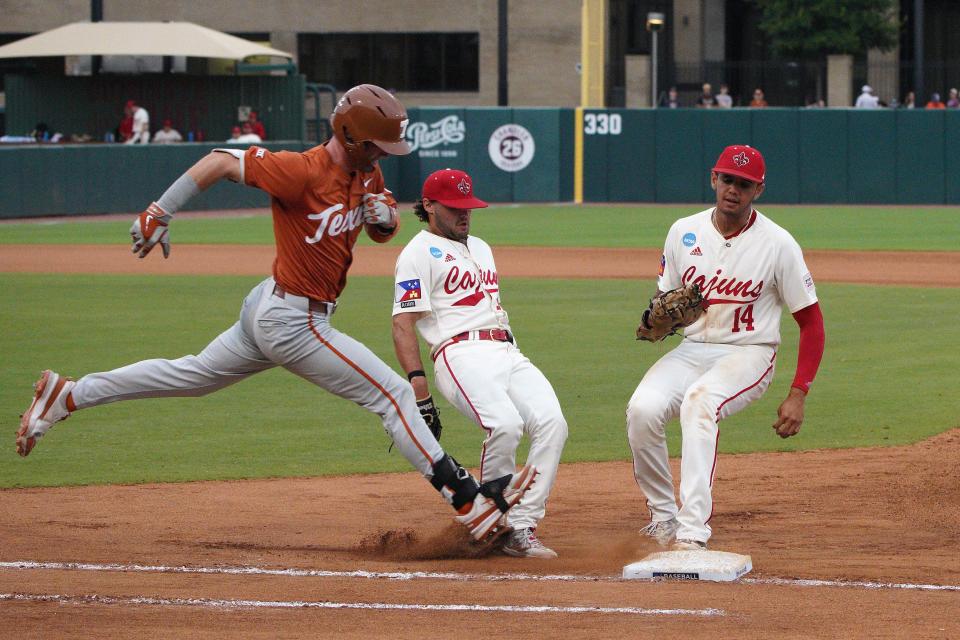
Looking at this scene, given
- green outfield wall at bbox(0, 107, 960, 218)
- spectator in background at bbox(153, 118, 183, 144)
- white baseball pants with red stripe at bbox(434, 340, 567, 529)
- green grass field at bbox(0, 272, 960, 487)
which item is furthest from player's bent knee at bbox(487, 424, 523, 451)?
spectator in background at bbox(153, 118, 183, 144)

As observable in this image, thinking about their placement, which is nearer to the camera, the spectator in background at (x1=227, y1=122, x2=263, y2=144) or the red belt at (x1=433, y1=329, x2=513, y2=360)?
the red belt at (x1=433, y1=329, x2=513, y2=360)

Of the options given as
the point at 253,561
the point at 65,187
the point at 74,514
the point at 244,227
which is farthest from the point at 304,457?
the point at 65,187

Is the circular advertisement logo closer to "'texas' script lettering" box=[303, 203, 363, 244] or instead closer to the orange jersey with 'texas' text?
the orange jersey with 'texas' text

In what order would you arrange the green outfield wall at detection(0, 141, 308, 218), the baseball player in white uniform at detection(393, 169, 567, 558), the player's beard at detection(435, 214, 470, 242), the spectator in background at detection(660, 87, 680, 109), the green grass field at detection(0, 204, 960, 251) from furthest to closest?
the spectator in background at detection(660, 87, 680, 109) < the green outfield wall at detection(0, 141, 308, 218) < the green grass field at detection(0, 204, 960, 251) < the player's beard at detection(435, 214, 470, 242) < the baseball player in white uniform at detection(393, 169, 567, 558)

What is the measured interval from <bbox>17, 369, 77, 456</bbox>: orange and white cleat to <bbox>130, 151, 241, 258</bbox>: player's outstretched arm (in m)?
0.86

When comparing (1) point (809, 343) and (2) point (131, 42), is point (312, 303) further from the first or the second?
(2) point (131, 42)

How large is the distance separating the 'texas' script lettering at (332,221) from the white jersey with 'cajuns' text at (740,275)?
60.9 inches

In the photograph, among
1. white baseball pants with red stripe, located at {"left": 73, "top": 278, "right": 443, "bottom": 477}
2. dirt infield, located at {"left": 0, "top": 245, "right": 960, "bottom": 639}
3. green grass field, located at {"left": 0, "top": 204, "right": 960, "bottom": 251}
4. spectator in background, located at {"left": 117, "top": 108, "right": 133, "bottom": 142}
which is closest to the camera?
dirt infield, located at {"left": 0, "top": 245, "right": 960, "bottom": 639}

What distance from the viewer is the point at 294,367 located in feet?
19.9

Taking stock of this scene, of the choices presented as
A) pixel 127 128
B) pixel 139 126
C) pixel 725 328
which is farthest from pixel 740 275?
pixel 127 128

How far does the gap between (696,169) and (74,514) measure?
82.0 feet

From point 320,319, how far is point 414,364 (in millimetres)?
579

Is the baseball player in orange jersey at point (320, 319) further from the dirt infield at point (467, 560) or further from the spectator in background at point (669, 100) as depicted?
the spectator in background at point (669, 100)

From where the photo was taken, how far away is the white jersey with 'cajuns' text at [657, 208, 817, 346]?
6441 mm
